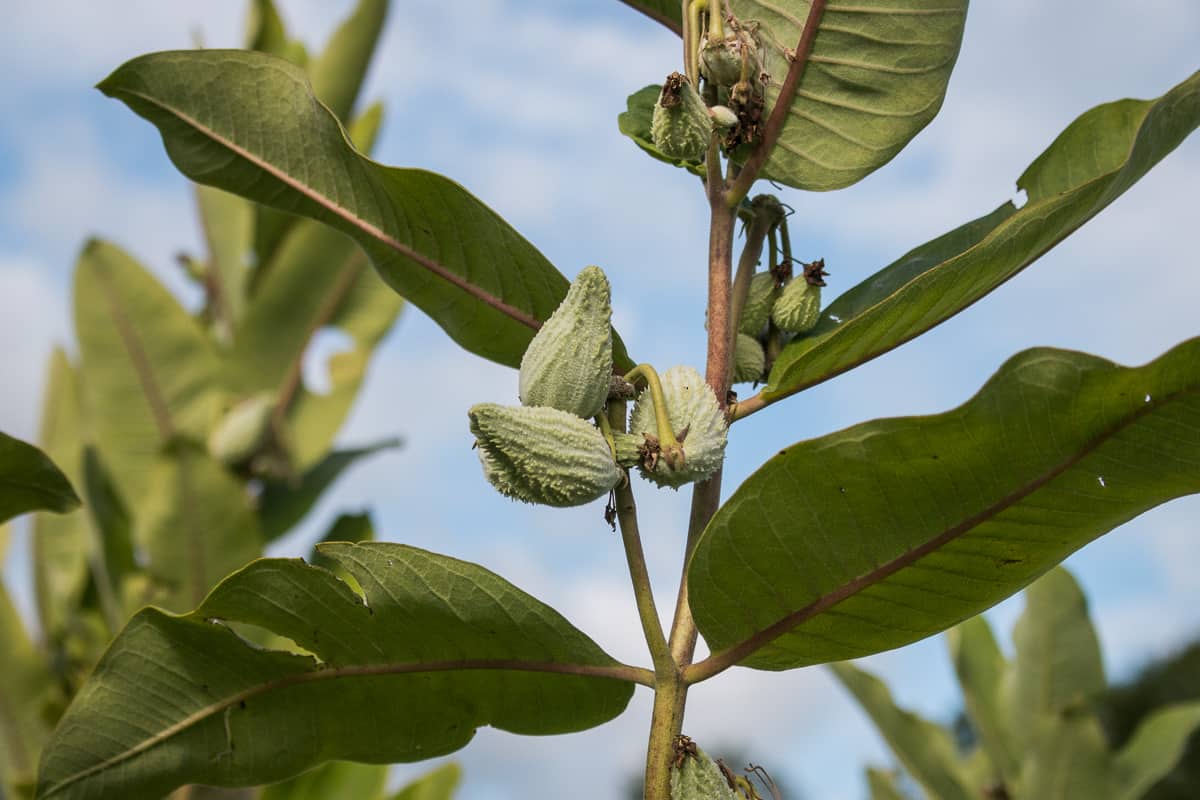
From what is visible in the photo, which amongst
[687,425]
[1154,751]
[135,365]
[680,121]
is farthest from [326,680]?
[1154,751]

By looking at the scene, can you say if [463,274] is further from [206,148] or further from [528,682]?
[528,682]

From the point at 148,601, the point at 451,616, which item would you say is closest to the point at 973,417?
the point at 451,616

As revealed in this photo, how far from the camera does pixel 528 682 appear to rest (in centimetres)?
134

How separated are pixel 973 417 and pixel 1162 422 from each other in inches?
6.9

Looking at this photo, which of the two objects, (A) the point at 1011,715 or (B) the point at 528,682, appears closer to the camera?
(B) the point at 528,682

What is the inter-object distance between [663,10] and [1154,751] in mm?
2748

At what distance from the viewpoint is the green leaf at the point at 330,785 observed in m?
2.40

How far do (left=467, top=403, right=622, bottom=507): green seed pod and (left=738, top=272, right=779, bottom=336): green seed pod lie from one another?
326 millimetres

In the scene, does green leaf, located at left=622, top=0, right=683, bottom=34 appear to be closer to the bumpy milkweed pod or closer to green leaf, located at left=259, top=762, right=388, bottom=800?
the bumpy milkweed pod

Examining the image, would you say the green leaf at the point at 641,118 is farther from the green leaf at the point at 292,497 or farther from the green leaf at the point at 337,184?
the green leaf at the point at 292,497

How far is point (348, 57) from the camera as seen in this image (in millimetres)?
3785

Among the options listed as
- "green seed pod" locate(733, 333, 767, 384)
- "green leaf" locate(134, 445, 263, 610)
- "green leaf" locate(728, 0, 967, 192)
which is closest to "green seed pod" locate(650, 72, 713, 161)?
"green leaf" locate(728, 0, 967, 192)

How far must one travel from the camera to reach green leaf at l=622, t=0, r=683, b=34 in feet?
5.32

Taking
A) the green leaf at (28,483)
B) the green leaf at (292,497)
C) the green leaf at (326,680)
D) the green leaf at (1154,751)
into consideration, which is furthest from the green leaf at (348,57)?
the green leaf at (1154,751)
